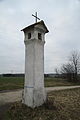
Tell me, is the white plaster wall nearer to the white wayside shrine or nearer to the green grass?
the white wayside shrine

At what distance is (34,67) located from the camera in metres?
6.56

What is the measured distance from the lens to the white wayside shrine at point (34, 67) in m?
6.50

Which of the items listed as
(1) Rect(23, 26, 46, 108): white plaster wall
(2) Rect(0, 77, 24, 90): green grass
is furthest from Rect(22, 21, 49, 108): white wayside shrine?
(2) Rect(0, 77, 24, 90): green grass

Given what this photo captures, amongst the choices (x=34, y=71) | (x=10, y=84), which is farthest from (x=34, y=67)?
(x=10, y=84)

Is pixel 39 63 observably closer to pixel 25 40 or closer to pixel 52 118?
pixel 25 40

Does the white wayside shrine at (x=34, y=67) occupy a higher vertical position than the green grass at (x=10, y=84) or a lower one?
higher

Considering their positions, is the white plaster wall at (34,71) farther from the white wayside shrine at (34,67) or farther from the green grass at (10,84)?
the green grass at (10,84)

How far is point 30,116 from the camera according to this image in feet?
18.9

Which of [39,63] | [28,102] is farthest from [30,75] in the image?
[28,102]

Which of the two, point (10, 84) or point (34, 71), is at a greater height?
point (34, 71)

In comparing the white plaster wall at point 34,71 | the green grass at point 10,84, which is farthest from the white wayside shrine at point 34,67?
the green grass at point 10,84

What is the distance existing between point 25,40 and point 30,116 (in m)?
3.38

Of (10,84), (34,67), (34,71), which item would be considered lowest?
(10,84)

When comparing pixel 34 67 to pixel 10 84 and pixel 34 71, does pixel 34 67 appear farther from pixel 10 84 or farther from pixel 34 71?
pixel 10 84
